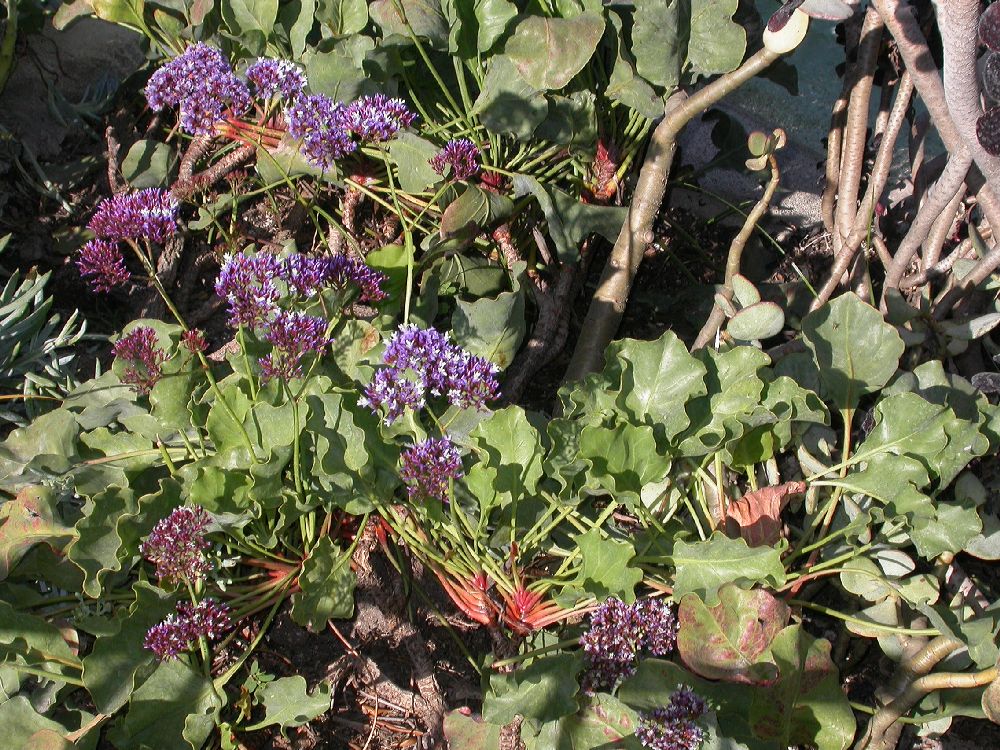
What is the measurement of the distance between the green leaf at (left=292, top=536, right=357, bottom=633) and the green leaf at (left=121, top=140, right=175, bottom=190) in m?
1.02

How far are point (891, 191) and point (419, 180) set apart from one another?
3.80 feet

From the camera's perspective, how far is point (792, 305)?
2.05 meters

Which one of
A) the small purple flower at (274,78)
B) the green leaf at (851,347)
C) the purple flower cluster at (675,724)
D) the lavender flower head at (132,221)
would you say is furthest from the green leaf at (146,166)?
the purple flower cluster at (675,724)

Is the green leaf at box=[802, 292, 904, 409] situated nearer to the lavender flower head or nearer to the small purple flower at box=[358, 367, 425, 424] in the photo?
the small purple flower at box=[358, 367, 425, 424]

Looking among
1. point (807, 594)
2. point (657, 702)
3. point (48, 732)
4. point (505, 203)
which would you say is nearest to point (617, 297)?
point (505, 203)

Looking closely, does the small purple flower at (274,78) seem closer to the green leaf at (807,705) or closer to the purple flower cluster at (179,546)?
the purple flower cluster at (179,546)

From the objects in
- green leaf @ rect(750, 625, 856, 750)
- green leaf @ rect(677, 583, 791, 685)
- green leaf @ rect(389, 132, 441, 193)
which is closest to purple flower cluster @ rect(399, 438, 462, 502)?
green leaf @ rect(677, 583, 791, 685)

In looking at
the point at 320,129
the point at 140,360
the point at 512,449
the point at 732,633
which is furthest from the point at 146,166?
the point at 732,633

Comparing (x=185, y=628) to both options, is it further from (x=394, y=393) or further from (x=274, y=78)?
(x=274, y=78)

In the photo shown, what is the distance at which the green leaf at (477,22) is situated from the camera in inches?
77.5

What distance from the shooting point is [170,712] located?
147 centimetres

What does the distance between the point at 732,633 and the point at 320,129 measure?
44.5 inches

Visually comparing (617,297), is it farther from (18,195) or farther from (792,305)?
(18,195)

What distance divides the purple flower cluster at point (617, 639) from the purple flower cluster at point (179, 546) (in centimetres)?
60
